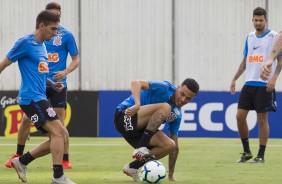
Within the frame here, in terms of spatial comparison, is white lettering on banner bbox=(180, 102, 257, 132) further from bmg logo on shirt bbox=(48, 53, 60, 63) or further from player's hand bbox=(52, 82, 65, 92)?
player's hand bbox=(52, 82, 65, 92)

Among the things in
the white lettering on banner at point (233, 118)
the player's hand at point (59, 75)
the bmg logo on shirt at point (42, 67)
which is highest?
the bmg logo on shirt at point (42, 67)

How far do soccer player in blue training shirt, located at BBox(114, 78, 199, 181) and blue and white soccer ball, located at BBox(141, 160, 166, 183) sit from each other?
0.46ft

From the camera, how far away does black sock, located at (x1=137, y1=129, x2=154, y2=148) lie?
976cm

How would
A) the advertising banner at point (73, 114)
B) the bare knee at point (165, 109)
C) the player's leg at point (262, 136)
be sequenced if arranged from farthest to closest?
the advertising banner at point (73, 114), the player's leg at point (262, 136), the bare knee at point (165, 109)

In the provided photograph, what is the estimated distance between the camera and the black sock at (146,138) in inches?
384

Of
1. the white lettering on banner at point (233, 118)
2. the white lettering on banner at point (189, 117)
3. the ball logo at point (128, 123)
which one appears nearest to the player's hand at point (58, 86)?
the ball logo at point (128, 123)

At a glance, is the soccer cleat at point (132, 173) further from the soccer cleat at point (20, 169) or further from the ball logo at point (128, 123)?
the soccer cleat at point (20, 169)

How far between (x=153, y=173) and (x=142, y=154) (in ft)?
0.92

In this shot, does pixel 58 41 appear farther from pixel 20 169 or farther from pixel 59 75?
pixel 20 169

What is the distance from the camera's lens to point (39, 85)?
31.0ft

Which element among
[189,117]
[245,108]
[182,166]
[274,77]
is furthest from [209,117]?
[182,166]

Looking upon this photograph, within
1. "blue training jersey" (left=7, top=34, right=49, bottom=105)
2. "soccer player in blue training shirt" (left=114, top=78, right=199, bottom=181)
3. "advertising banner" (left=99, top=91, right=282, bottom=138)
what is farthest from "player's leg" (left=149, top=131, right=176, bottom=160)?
"advertising banner" (left=99, top=91, right=282, bottom=138)

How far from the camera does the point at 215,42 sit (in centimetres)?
2484

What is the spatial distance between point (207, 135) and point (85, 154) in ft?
24.6
